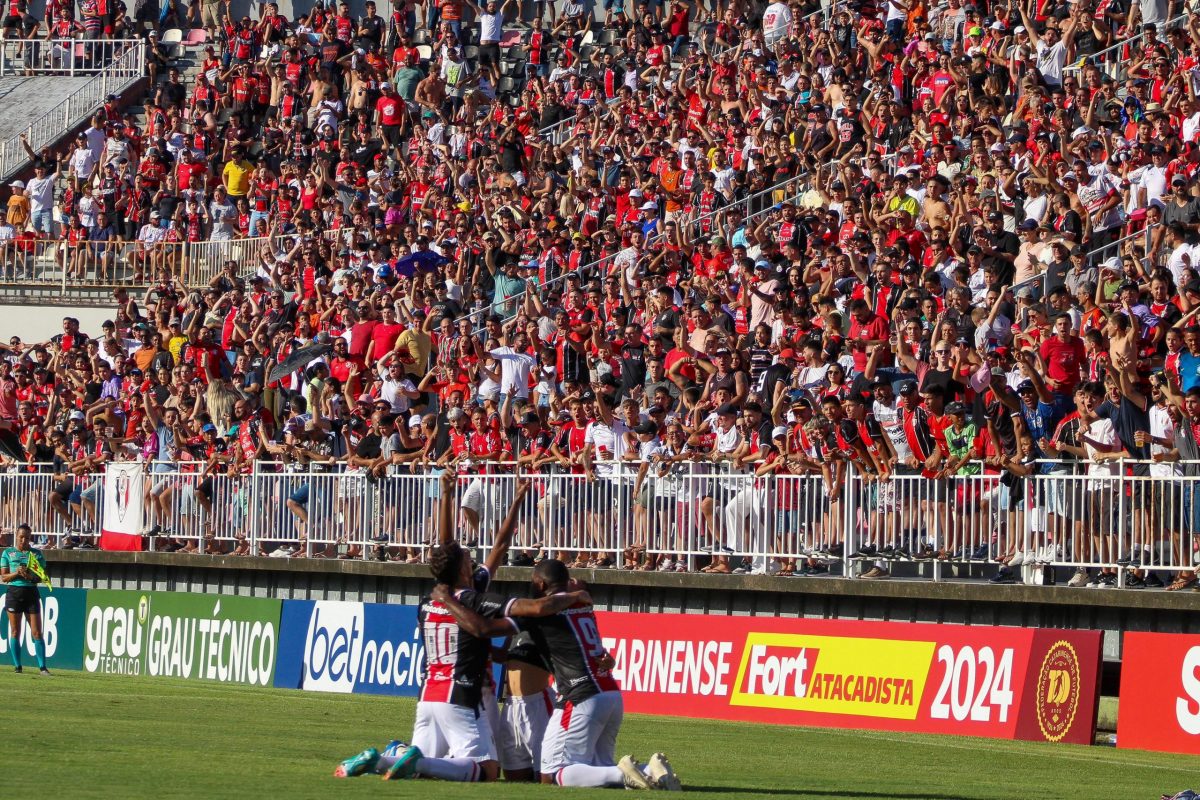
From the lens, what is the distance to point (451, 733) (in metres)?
13.4

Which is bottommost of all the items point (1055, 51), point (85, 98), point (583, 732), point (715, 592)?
point (583, 732)

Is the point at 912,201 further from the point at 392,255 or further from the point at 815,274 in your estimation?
the point at 392,255

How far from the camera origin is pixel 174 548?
29.9m

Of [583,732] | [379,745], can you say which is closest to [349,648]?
[379,745]

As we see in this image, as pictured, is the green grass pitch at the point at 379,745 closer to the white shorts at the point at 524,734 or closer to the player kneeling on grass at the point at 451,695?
the player kneeling on grass at the point at 451,695

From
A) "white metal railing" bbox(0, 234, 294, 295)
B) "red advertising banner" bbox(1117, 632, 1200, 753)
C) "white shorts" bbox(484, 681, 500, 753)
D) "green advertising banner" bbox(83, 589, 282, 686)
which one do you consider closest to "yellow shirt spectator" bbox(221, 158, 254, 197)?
"white metal railing" bbox(0, 234, 294, 295)

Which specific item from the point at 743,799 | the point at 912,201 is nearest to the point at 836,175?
the point at 912,201

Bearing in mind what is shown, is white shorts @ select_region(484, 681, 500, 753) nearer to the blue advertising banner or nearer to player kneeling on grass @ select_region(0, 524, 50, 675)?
the blue advertising banner

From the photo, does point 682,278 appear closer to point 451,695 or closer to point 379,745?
point 379,745

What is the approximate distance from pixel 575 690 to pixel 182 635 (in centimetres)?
1635

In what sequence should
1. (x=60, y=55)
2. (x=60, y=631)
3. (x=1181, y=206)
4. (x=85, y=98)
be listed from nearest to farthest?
(x=1181, y=206) → (x=60, y=631) → (x=85, y=98) → (x=60, y=55)

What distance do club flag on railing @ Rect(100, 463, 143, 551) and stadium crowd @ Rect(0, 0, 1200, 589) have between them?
0.46 m

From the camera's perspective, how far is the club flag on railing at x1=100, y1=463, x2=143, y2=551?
3017 cm

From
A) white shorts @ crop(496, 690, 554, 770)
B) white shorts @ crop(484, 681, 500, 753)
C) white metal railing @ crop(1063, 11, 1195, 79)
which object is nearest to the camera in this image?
white shorts @ crop(484, 681, 500, 753)
